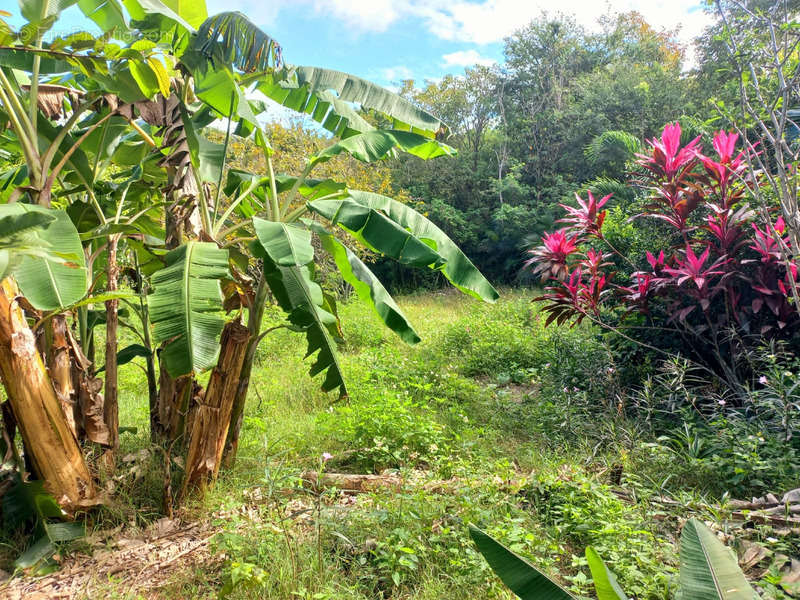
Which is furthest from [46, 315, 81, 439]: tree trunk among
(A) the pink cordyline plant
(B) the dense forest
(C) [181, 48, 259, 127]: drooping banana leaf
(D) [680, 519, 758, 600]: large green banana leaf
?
(A) the pink cordyline plant

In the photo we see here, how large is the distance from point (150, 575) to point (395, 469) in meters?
1.64

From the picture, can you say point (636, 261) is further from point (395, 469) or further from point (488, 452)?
point (395, 469)

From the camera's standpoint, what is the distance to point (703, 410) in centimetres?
425

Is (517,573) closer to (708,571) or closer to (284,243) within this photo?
(708,571)

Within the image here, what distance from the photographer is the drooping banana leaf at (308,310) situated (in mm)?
3016

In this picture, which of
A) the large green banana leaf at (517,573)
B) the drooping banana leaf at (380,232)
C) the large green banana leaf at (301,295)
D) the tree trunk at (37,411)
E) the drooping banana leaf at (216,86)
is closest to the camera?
the large green banana leaf at (517,573)

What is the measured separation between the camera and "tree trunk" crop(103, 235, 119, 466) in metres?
3.27

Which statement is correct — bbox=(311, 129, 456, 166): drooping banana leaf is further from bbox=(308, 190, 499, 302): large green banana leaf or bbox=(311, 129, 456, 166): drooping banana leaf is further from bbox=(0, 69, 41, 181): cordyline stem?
bbox=(0, 69, 41, 181): cordyline stem

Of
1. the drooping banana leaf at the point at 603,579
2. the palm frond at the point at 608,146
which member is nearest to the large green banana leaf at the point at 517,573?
the drooping banana leaf at the point at 603,579

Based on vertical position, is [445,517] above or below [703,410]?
below

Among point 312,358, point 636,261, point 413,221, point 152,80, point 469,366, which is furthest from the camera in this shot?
point 312,358

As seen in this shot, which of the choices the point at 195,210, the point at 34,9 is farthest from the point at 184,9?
the point at 195,210

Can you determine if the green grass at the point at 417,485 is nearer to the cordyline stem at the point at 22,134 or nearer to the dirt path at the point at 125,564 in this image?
the dirt path at the point at 125,564

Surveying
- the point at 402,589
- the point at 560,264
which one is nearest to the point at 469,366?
the point at 560,264
